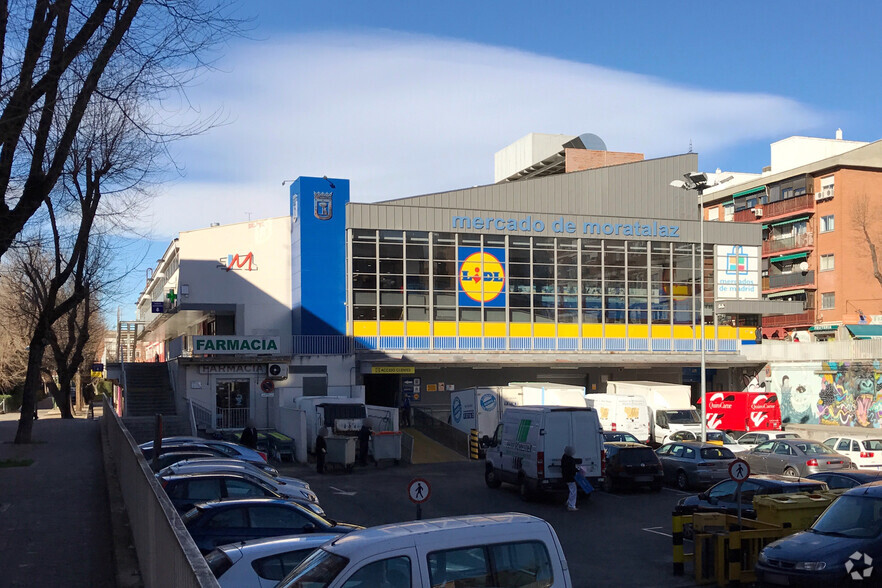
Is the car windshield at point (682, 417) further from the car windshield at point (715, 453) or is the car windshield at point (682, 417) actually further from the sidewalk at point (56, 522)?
the sidewalk at point (56, 522)

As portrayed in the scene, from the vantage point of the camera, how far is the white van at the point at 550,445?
22.5m

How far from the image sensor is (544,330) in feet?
151

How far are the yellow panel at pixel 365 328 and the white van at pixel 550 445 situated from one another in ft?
64.6

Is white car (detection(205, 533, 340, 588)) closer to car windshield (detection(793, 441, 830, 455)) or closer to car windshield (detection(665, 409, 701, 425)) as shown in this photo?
car windshield (detection(793, 441, 830, 455))

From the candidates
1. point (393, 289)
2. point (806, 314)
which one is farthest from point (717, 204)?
point (393, 289)

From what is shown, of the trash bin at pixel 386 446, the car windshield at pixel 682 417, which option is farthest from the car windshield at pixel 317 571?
the car windshield at pixel 682 417

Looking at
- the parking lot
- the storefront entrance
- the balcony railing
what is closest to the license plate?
the parking lot

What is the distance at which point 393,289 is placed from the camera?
43.8m

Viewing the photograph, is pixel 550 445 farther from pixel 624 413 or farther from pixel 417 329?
pixel 417 329

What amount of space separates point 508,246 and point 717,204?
29.4 m

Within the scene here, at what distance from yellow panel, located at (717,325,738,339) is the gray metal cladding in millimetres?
5013

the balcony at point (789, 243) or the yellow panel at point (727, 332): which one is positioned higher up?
the balcony at point (789, 243)

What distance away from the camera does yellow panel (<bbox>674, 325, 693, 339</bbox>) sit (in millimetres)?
48500

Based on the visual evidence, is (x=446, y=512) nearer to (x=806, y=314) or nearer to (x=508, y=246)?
(x=508, y=246)
